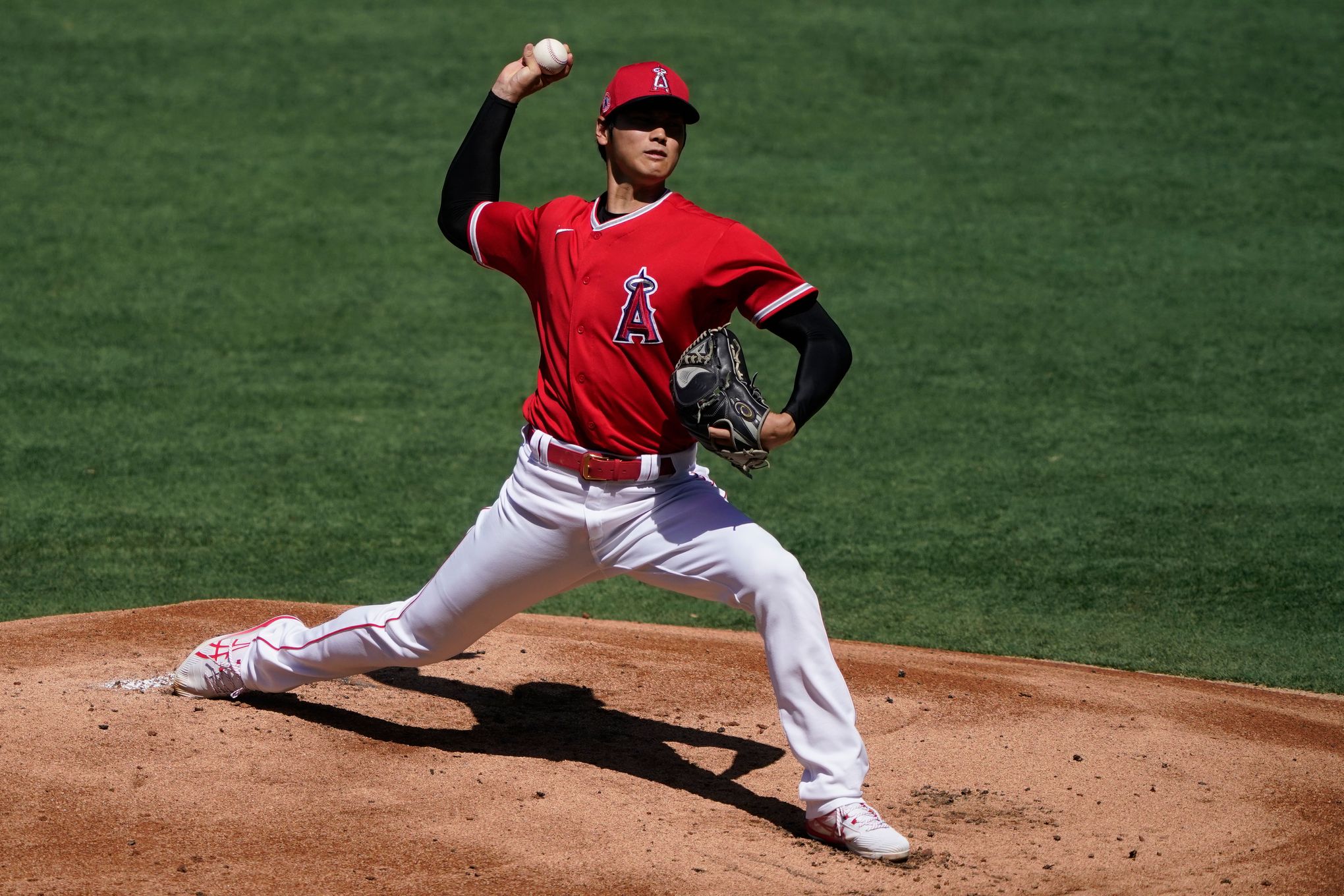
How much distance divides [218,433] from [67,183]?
4.24 meters

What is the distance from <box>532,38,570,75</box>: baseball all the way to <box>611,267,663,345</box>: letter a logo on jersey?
72 centimetres

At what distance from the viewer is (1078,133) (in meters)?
12.2

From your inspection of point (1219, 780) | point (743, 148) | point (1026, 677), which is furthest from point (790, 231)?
point (1219, 780)

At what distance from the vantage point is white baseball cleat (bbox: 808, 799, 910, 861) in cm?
354

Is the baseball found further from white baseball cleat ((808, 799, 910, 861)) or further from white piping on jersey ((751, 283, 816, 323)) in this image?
white baseball cleat ((808, 799, 910, 861))

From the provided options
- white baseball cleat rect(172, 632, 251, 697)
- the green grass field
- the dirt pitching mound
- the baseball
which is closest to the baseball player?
the baseball

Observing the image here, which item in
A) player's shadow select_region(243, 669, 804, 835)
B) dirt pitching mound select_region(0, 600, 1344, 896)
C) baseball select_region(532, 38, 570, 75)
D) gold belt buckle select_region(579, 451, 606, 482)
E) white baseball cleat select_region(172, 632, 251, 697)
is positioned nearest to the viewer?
dirt pitching mound select_region(0, 600, 1344, 896)

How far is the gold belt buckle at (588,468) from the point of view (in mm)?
3672

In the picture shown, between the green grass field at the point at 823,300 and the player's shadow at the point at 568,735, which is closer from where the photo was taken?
the player's shadow at the point at 568,735

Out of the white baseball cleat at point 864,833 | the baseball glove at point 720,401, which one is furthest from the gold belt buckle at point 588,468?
the white baseball cleat at point 864,833

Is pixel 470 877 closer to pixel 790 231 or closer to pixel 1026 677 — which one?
pixel 1026 677

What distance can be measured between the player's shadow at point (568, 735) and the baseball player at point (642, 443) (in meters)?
0.41

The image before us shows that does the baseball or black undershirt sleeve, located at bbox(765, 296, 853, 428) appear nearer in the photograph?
black undershirt sleeve, located at bbox(765, 296, 853, 428)

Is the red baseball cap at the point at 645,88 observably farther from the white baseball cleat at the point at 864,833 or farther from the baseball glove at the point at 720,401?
the white baseball cleat at the point at 864,833
